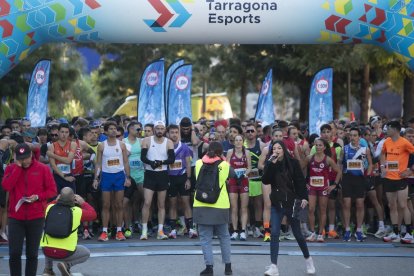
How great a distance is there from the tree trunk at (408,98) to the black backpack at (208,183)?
1583 centimetres

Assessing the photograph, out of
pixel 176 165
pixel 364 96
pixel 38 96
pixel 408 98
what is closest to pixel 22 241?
pixel 176 165

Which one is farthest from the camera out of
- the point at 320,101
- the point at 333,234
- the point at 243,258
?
the point at 320,101

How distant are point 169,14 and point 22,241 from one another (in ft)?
16.5

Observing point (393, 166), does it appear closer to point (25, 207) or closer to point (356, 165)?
point (356, 165)

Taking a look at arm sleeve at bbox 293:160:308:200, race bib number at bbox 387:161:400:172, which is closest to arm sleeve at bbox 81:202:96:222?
arm sleeve at bbox 293:160:308:200

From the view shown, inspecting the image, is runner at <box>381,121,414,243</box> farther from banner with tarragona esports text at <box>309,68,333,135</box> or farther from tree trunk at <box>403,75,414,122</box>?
tree trunk at <box>403,75,414,122</box>

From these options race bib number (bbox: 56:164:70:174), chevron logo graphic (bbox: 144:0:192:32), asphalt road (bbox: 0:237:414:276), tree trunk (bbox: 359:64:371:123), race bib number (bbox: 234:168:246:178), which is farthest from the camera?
tree trunk (bbox: 359:64:371:123)

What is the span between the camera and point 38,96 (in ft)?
57.4

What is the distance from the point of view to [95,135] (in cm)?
1490

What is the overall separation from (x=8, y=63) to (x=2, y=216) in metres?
2.42

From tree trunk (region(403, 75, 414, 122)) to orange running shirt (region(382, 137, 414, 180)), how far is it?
39.8 ft

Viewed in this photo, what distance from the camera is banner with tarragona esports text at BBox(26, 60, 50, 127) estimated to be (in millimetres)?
17312

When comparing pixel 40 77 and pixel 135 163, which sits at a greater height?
pixel 40 77

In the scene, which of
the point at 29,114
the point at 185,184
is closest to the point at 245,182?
the point at 185,184
